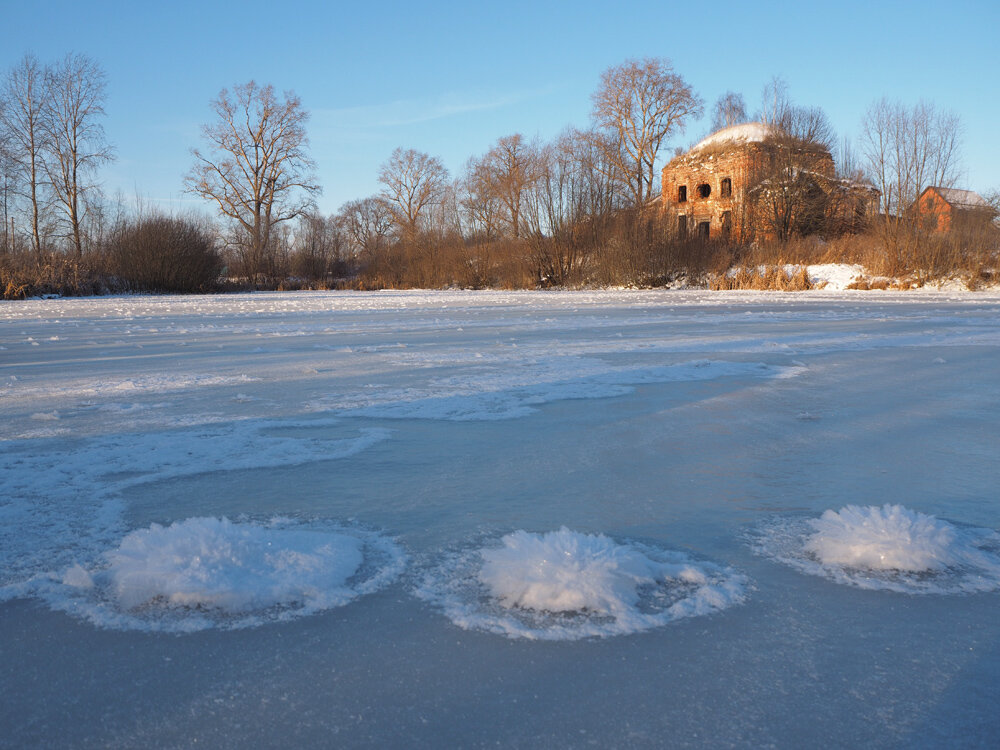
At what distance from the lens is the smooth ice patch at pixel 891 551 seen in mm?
1545

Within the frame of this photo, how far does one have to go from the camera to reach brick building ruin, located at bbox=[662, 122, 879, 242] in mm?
28391

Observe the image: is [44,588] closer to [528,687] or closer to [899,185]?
[528,687]

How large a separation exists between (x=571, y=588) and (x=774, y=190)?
30457 millimetres

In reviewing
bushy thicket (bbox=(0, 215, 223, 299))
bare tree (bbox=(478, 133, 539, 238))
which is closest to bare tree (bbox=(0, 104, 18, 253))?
bushy thicket (bbox=(0, 215, 223, 299))

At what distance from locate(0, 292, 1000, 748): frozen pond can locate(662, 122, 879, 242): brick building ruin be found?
2308 cm

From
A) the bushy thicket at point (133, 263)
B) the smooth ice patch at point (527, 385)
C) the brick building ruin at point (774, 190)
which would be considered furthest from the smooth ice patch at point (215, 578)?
the brick building ruin at point (774, 190)

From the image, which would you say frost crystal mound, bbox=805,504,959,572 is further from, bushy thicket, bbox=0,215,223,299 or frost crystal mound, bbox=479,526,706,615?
bushy thicket, bbox=0,215,223,299

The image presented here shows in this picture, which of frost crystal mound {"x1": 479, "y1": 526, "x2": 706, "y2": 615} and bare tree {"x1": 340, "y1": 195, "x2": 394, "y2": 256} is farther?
bare tree {"x1": 340, "y1": 195, "x2": 394, "y2": 256}

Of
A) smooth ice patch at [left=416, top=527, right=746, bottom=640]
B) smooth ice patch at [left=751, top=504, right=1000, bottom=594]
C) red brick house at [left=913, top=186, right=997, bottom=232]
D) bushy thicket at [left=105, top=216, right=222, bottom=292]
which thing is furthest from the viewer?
bushy thicket at [left=105, top=216, right=222, bottom=292]

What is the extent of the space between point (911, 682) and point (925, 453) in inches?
71.2

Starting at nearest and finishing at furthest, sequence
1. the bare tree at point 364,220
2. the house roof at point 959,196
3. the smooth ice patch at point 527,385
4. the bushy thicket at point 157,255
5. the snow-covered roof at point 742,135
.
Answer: the smooth ice patch at point 527,385
the bushy thicket at point 157,255
the house roof at point 959,196
the snow-covered roof at point 742,135
the bare tree at point 364,220

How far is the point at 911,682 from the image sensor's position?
1149mm

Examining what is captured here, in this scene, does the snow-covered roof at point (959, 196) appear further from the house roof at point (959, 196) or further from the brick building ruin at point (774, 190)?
the brick building ruin at point (774, 190)

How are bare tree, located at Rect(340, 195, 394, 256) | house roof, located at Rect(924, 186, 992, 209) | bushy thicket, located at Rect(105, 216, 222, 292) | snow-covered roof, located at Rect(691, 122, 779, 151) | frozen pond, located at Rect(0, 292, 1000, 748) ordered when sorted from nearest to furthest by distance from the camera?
frozen pond, located at Rect(0, 292, 1000, 748), bushy thicket, located at Rect(105, 216, 222, 292), house roof, located at Rect(924, 186, 992, 209), snow-covered roof, located at Rect(691, 122, 779, 151), bare tree, located at Rect(340, 195, 394, 256)
